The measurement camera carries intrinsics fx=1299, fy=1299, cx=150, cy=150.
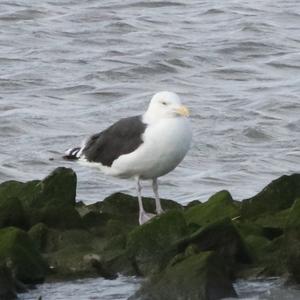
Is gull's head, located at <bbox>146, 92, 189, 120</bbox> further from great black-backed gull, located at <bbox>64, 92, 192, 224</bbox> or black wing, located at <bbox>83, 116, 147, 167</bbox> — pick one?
black wing, located at <bbox>83, 116, 147, 167</bbox>

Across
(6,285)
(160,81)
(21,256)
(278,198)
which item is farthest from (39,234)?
(160,81)

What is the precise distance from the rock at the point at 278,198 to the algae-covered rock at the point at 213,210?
0.10 meters

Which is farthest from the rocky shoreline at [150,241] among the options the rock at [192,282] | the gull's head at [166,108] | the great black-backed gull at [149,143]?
the gull's head at [166,108]

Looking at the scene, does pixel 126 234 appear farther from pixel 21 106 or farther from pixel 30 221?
pixel 21 106

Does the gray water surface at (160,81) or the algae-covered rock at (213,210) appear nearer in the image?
the algae-covered rock at (213,210)

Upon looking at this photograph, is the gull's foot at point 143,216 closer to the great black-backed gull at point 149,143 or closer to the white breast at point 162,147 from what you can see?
the great black-backed gull at point 149,143

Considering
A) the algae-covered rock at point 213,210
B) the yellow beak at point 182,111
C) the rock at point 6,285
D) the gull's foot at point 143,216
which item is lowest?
the gull's foot at point 143,216

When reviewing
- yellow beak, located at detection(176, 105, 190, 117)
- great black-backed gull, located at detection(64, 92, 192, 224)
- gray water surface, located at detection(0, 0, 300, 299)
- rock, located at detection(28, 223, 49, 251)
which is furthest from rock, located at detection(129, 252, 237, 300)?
gray water surface, located at detection(0, 0, 300, 299)

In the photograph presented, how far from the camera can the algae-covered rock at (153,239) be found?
7820 mm

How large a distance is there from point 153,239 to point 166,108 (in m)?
1.66

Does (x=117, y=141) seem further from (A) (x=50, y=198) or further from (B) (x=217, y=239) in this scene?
(B) (x=217, y=239)

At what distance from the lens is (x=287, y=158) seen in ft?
47.4

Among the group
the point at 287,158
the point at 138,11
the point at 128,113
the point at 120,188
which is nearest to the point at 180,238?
the point at 120,188

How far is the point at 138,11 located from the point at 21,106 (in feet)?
22.5
